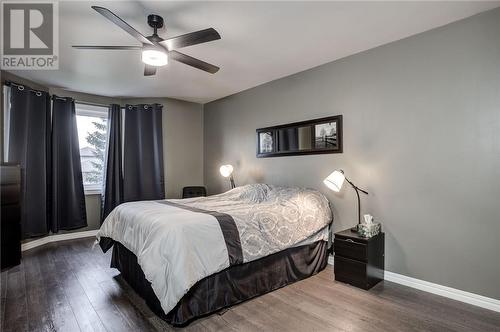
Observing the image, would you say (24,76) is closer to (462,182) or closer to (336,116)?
(336,116)

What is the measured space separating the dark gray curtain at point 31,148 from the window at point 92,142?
0.58 meters

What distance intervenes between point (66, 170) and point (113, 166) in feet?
2.27

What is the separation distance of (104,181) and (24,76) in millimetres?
1908

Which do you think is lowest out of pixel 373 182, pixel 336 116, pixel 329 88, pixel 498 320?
pixel 498 320

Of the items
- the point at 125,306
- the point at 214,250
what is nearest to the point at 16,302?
the point at 125,306

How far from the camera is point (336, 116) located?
332cm

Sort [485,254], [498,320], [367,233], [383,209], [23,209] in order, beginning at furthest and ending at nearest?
[23,209] < [383,209] < [367,233] < [485,254] < [498,320]

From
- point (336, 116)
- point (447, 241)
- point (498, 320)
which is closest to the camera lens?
point (498, 320)

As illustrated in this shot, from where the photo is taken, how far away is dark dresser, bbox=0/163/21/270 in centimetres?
309

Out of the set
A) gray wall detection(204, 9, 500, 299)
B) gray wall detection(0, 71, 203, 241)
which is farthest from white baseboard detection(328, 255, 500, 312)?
gray wall detection(0, 71, 203, 241)

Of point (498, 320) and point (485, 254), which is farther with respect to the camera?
point (485, 254)

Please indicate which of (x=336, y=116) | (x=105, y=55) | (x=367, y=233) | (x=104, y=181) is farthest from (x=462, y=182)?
(x=104, y=181)

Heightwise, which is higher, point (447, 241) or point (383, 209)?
point (383, 209)

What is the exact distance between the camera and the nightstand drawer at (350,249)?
262 cm
